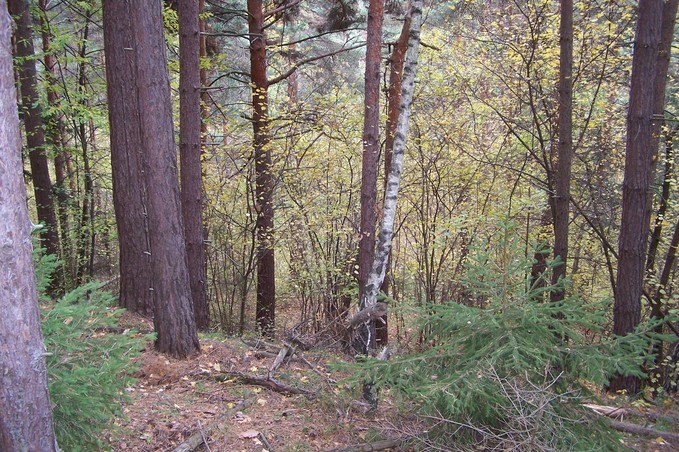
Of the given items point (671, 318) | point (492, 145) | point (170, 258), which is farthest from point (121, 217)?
point (492, 145)

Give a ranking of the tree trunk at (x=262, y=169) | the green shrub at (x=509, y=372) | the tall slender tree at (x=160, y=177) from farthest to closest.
Answer: the tree trunk at (x=262, y=169) < the tall slender tree at (x=160, y=177) < the green shrub at (x=509, y=372)

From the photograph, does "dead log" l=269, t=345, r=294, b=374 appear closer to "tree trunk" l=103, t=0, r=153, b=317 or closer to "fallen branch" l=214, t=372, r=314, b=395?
"fallen branch" l=214, t=372, r=314, b=395

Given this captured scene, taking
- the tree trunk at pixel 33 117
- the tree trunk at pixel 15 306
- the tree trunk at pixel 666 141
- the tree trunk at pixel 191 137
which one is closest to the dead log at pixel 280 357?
the tree trunk at pixel 191 137

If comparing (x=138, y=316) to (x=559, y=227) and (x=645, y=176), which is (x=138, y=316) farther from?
(x=645, y=176)

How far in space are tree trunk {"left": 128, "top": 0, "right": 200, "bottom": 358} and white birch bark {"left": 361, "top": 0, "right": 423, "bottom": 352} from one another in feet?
7.52

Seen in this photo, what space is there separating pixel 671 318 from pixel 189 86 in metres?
6.49

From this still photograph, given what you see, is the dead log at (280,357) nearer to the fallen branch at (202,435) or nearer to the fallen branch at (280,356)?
the fallen branch at (280,356)

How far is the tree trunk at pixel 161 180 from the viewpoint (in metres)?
5.28

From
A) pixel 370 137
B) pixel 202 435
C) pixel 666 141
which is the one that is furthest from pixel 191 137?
pixel 666 141

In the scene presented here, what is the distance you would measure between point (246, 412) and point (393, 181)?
9.62ft

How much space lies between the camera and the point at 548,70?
8.74m

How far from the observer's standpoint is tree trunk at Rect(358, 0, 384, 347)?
7492mm

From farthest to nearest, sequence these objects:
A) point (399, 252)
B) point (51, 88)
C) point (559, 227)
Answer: point (399, 252), point (51, 88), point (559, 227)

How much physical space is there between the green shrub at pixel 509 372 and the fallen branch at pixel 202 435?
158 cm
